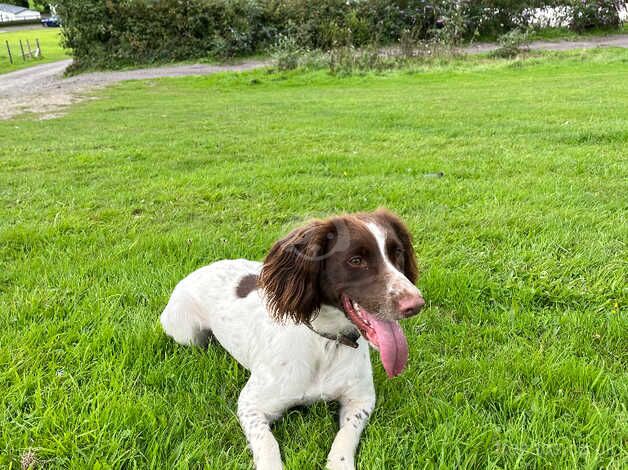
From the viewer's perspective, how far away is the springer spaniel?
208 centimetres

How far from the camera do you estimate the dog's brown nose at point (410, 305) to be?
6.42 feet

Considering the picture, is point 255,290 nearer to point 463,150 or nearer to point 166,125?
point 463,150

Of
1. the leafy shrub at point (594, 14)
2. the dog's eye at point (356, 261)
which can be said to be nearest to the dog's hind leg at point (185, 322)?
the dog's eye at point (356, 261)

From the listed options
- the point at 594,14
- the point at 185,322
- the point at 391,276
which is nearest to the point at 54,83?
the point at 185,322

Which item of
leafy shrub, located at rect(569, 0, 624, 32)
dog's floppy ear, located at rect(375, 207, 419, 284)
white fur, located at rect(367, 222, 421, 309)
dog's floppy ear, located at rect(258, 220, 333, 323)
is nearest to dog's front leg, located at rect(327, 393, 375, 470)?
dog's floppy ear, located at rect(258, 220, 333, 323)

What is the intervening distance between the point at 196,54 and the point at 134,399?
92.1 ft

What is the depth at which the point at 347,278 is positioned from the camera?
2.16 meters

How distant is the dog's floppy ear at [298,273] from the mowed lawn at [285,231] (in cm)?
49

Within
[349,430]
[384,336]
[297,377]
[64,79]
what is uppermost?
[384,336]

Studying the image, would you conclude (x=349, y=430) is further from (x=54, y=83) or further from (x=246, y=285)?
(x=54, y=83)

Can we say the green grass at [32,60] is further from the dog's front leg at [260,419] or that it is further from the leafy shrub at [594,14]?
the dog's front leg at [260,419]

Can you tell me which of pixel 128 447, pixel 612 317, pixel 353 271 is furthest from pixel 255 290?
pixel 612 317

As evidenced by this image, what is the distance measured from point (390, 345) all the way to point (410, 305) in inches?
8.6

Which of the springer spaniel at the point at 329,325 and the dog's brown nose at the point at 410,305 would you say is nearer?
the dog's brown nose at the point at 410,305
